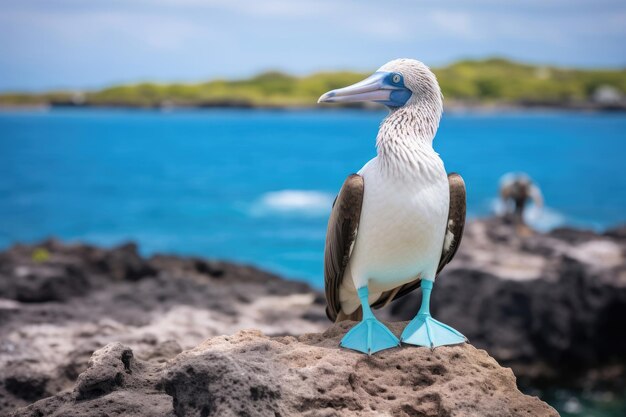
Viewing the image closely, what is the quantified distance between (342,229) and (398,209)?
37 cm

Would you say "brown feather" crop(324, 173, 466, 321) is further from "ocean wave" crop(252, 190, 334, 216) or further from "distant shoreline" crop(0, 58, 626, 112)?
"distant shoreline" crop(0, 58, 626, 112)

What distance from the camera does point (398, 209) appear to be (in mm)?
4047

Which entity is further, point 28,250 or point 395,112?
point 28,250

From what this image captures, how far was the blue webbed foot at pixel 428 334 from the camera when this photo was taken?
4.09 m

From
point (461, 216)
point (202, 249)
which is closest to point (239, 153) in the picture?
point (202, 249)

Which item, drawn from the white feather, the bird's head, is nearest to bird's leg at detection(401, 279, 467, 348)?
the white feather

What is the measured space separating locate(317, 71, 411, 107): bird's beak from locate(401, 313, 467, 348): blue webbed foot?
122cm

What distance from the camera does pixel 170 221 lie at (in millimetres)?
33562

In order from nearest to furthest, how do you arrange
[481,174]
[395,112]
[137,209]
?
[395,112] < [137,209] < [481,174]

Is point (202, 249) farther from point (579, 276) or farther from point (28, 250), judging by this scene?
point (579, 276)

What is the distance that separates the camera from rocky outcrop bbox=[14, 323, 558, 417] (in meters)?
3.46

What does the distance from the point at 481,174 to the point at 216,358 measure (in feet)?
144

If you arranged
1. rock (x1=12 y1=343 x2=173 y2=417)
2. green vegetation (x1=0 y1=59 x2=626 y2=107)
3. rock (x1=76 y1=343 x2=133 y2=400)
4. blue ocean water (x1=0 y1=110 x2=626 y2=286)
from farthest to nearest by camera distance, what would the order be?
green vegetation (x1=0 y1=59 x2=626 y2=107), blue ocean water (x1=0 y1=110 x2=626 y2=286), rock (x1=76 y1=343 x2=133 y2=400), rock (x1=12 y1=343 x2=173 y2=417)

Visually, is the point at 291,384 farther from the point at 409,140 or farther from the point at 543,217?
the point at 543,217
